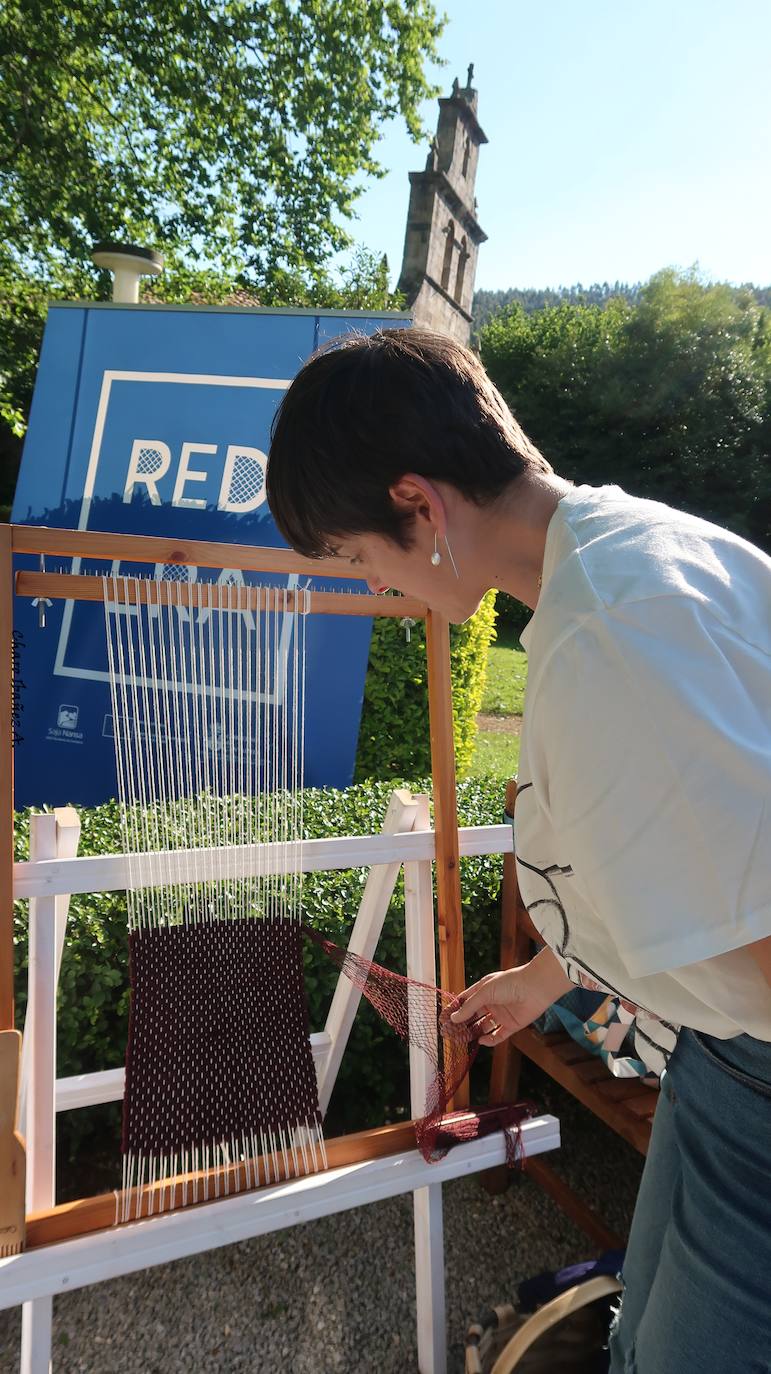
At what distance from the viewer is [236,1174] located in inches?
57.7

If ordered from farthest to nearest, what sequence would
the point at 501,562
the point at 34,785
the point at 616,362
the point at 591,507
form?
the point at 616,362, the point at 34,785, the point at 501,562, the point at 591,507

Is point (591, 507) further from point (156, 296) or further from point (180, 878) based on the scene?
point (156, 296)

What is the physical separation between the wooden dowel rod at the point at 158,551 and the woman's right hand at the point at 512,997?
771mm

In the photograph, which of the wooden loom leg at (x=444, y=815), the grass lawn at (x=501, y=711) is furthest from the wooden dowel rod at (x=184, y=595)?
the grass lawn at (x=501, y=711)

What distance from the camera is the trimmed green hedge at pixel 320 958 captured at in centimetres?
206

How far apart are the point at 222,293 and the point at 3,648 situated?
11.3m

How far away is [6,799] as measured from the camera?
4.48ft

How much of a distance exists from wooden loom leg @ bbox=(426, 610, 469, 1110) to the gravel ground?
0.62m

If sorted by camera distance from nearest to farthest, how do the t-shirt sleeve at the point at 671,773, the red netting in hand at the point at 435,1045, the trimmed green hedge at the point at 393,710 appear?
the t-shirt sleeve at the point at 671,773
the red netting in hand at the point at 435,1045
the trimmed green hedge at the point at 393,710

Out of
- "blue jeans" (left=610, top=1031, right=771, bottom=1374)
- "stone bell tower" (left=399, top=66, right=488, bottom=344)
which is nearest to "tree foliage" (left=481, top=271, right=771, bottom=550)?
"stone bell tower" (left=399, top=66, right=488, bottom=344)

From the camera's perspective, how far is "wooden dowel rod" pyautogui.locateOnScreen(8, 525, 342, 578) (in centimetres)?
140

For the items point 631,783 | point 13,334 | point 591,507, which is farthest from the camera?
point 13,334

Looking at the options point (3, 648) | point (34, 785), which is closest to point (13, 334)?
point (34, 785)

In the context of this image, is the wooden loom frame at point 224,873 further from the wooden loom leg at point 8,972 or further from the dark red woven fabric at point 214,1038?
the dark red woven fabric at point 214,1038
